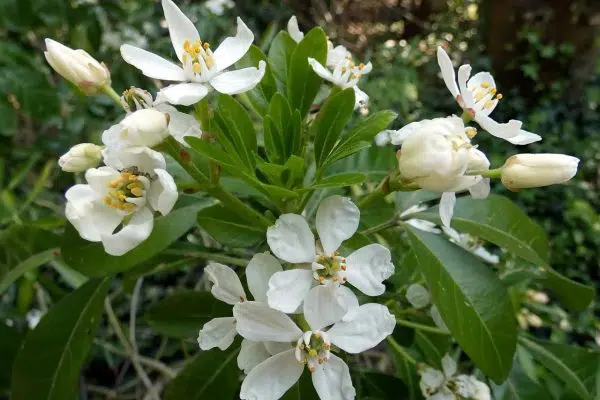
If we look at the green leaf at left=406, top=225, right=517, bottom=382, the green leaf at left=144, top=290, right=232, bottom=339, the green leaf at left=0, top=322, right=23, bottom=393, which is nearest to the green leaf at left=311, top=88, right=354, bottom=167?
the green leaf at left=406, top=225, right=517, bottom=382

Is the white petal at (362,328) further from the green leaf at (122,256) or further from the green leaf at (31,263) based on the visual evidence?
the green leaf at (31,263)

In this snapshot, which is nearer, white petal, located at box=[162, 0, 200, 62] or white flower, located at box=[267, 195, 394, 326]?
white flower, located at box=[267, 195, 394, 326]

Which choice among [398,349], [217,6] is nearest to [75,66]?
[398,349]

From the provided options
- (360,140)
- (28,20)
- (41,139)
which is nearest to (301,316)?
(360,140)

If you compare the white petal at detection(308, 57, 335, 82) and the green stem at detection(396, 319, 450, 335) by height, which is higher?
the white petal at detection(308, 57, 335, 82)

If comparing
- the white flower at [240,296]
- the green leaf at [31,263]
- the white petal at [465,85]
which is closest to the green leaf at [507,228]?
the white petal at [465,85]

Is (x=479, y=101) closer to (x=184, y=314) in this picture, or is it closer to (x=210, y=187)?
(x=210, y=187)

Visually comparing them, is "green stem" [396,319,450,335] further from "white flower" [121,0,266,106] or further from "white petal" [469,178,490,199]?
"white flower" [121,0,266,106]
